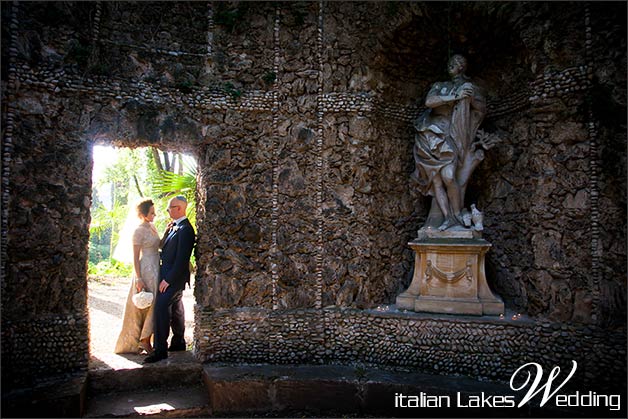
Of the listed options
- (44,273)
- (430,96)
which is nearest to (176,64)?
(44,273)

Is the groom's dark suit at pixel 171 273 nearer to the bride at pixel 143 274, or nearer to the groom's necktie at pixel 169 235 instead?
the groom's necktie at pixel 169 235

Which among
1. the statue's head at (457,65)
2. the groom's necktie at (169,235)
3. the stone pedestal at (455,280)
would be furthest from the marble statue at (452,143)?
the groom's necktie at (169,235)

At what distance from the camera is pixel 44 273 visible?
4.34m

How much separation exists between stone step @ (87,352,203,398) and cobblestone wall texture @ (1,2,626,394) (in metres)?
0.26

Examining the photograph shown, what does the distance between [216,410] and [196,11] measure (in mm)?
4657

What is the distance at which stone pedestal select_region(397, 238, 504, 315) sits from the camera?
15.8 ft

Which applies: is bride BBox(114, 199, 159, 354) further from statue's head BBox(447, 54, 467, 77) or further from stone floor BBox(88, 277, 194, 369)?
statue's head BBox(447, 54, 467, 77)

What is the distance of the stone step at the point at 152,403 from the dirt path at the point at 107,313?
71 cm

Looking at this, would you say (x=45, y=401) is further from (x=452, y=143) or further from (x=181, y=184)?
(x=452, y=143)

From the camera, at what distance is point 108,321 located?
732 cm

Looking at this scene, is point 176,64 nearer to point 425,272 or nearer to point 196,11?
point 196,11

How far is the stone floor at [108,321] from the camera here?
4715 millimetres

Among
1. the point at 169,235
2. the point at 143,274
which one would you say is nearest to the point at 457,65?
the point at 169,235

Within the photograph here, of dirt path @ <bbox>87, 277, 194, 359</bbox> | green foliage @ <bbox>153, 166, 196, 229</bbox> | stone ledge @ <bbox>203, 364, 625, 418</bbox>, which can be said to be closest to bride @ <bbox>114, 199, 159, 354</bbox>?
dirt path @ <bbox>87, 277, 194, 359</bbox>
